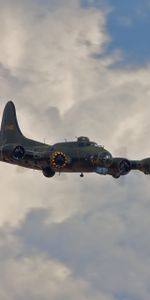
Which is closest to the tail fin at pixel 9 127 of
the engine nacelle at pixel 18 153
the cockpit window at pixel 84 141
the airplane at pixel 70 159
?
the airplane at pixel 70 159

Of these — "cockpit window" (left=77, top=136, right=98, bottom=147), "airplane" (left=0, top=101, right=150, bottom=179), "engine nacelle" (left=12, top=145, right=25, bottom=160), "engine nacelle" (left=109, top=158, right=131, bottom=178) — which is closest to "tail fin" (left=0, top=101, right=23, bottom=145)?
"airplane" (left=0, top=101, right=150, bottom=179)

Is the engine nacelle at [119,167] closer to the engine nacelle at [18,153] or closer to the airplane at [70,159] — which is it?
the airplane at [70,159]

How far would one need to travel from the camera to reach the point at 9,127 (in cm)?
14088

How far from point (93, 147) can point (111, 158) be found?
301 centimetres

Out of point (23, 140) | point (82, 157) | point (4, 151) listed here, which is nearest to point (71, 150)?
point (82, 157)

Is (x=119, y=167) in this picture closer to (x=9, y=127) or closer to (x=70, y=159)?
(x=70, y=159)

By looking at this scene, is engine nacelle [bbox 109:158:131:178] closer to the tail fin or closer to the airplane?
the airplane

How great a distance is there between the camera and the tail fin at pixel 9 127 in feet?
456

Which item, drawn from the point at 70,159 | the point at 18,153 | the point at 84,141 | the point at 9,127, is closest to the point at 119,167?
the point at 84,141

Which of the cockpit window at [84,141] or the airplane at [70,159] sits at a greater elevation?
the cockpit window at [84,141]

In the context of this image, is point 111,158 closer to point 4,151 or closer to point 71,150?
point 71,150

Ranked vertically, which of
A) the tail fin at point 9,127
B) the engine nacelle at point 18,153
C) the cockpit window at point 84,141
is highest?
the tail fin at point 9,127

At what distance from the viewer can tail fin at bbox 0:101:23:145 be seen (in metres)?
139

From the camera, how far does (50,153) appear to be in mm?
Answer: 117625
